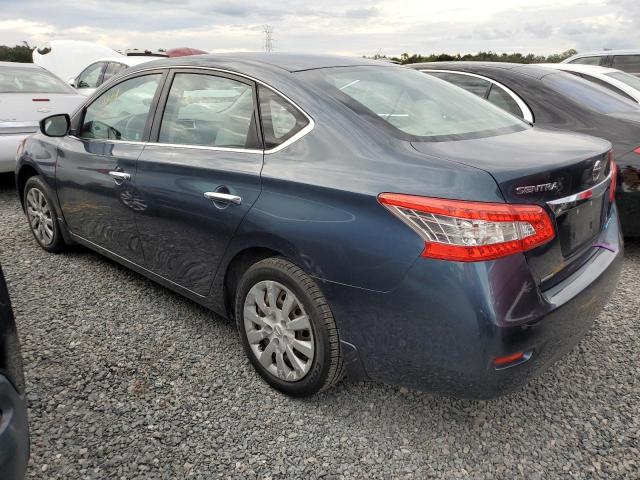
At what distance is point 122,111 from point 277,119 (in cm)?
140

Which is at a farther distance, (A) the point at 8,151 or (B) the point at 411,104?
(A) the point at 8,151

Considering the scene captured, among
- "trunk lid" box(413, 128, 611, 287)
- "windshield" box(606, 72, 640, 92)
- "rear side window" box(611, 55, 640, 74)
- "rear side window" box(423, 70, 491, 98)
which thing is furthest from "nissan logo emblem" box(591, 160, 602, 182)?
"rear side window" box(611, 55, 640, 74)

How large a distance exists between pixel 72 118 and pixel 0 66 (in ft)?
13.8

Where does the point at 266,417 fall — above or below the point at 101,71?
below

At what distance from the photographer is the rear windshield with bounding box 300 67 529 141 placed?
90.1 inches

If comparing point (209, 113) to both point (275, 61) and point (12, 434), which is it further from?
point (12, 434)

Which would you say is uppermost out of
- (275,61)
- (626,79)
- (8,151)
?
(275,61)

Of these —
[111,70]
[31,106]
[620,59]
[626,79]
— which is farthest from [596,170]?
[111,70]

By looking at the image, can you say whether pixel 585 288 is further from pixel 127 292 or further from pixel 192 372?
pixel 127 292

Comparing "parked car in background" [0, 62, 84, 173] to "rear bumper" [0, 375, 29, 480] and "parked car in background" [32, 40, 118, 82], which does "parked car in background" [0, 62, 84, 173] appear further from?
"parked car in background" [32, 40, 118, 82]

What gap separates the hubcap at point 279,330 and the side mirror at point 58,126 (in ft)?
6.84

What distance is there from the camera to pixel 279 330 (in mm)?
2391

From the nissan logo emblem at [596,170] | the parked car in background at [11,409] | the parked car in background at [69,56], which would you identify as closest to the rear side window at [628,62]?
the nissan logo emblem at [596,170]

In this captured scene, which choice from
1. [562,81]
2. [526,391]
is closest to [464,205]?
[526,391]
